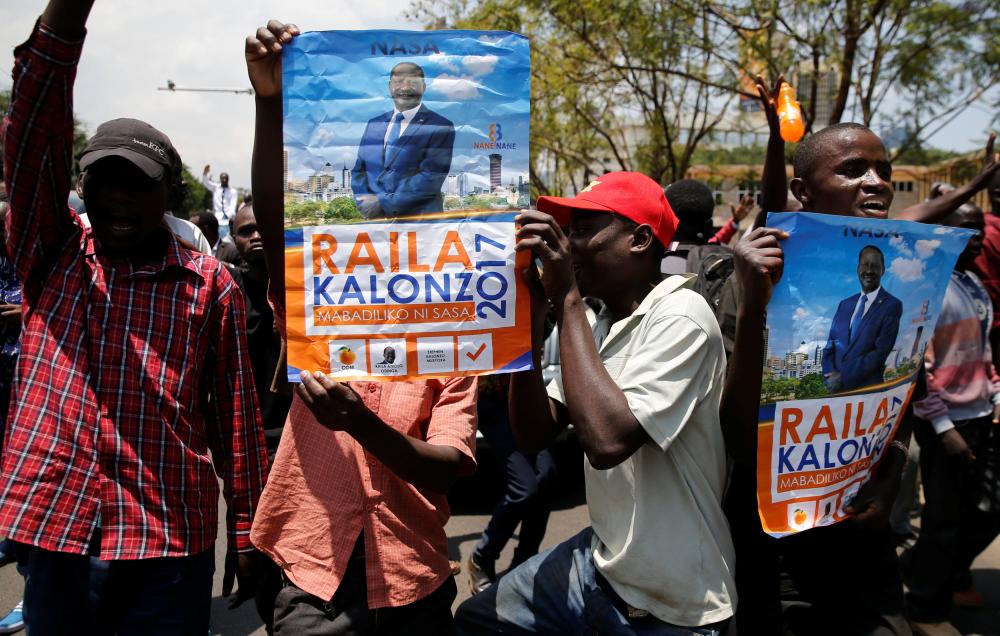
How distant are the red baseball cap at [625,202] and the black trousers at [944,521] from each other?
8.50 ft

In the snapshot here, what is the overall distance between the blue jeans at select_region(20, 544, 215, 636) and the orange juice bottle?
2275 millimetres

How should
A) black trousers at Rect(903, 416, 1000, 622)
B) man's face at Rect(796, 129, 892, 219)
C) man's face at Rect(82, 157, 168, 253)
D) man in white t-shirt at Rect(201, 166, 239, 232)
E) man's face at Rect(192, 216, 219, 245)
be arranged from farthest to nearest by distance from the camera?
man in white t-shirt at Rect(201, 166, 239, 232), man's face at Rect(192, 216, 219, 245), black trousers at Rect(903, 416, 1000, 622), man's face at Rect(796, 129, 892, 219), man's face at Rect(82, 157, 168, 253)

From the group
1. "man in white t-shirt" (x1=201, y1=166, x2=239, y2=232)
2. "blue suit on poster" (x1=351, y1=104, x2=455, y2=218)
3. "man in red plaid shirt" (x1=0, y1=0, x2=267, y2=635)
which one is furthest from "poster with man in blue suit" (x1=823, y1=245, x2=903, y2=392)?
"man in white t-shirt" (x1=201, y1=166, x2=239, y2=232)

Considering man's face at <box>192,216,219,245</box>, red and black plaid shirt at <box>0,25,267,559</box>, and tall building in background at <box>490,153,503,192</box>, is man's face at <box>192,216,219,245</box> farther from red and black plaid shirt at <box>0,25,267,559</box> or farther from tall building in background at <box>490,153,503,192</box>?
tall building in background at <box>490,153,503,192</box>

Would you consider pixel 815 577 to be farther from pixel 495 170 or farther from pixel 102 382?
pixel 102 382

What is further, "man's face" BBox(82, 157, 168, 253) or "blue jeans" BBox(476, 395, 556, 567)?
"blue jeans" BBox(476, 395, 556, 567)

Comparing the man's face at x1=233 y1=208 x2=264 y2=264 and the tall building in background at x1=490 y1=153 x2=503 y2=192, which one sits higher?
the tall building in background at x1=490 y1=153 x2=503 y2=192

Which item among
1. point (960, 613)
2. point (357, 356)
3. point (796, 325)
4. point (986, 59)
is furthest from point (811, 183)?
point (986, 59)

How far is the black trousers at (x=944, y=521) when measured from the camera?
3.97 meters

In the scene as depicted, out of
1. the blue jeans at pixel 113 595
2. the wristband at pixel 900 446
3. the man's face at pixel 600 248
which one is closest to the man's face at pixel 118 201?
the blue jeans at pixel 113 595

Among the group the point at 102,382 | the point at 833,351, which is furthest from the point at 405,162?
the point at 833,351

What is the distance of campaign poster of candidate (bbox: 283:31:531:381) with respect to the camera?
1.94 m

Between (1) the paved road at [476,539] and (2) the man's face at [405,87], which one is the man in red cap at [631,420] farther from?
(1) the paved road at [476,539]

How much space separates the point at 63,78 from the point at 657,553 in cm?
189
